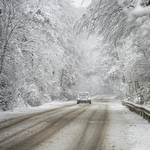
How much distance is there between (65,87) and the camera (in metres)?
34.6

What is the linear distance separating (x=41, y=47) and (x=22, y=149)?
40.7 ft

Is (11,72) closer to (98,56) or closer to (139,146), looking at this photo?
(139,146)

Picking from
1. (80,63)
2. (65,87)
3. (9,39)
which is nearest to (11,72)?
(9,39)

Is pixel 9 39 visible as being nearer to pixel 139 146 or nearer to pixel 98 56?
pixel 139 146

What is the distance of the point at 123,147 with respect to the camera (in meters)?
5.31

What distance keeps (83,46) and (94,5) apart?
32.6 meters

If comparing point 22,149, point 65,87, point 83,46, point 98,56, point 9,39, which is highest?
point 83,46

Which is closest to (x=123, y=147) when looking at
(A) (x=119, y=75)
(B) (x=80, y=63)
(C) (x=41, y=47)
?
(C) (x=41, y=47)

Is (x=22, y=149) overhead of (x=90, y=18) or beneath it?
beneath

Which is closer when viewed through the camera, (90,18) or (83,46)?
(90,18)

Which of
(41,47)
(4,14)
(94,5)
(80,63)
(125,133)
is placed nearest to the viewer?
(125,133)

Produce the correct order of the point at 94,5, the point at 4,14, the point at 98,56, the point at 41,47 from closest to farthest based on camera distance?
the point at 94,5 → the point at 4,14 → the point at 41,47 → the point at 98,56

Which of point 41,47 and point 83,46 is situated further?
point 83,46

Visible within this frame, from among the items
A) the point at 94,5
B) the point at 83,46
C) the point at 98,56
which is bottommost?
the point at 94,5
